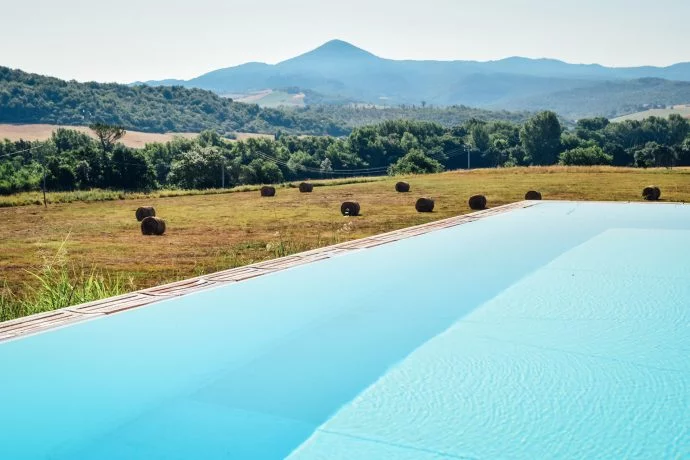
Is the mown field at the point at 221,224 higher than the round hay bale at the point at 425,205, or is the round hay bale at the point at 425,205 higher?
the round hay bale at the point at 425,205

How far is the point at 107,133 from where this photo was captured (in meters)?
77.3

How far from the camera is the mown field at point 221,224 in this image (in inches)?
430

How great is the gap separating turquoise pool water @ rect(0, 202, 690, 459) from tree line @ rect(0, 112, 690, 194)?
36.4 m

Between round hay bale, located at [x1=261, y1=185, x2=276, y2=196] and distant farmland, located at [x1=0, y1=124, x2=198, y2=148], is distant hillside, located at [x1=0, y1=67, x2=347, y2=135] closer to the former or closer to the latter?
distant farmland, located at [x1=0, y1=124, x2=198, y2=148]

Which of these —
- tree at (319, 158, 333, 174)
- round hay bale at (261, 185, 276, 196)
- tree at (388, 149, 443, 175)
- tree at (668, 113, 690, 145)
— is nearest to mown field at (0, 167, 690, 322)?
round hay bale at (261, 185, 276, 196)

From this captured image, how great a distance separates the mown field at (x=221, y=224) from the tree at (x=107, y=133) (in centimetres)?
4754

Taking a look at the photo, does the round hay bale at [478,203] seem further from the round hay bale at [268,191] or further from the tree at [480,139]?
the tree at [480,139]

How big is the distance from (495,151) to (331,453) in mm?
110191

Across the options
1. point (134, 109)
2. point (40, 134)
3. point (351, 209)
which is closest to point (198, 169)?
point (351, 209)

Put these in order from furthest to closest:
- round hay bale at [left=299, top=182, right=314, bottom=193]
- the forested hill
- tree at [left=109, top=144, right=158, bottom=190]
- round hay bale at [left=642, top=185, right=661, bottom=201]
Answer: the forested hill → tree at [left=109, top=144, right=158, bottom=190] → round hay bale at [left=299, top=182, right=314, bottom=193] → round hay bale at [left=642, top=185, right=661, bottom=201]

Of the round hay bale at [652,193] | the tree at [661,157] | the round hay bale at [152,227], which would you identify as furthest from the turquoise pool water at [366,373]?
the tree at [661,157]

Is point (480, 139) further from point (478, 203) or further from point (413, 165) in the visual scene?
point (478, 203)

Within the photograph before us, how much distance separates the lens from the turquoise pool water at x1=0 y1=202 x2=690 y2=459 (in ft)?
14.3

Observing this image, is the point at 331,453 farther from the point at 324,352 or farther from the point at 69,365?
the point at 69,365
